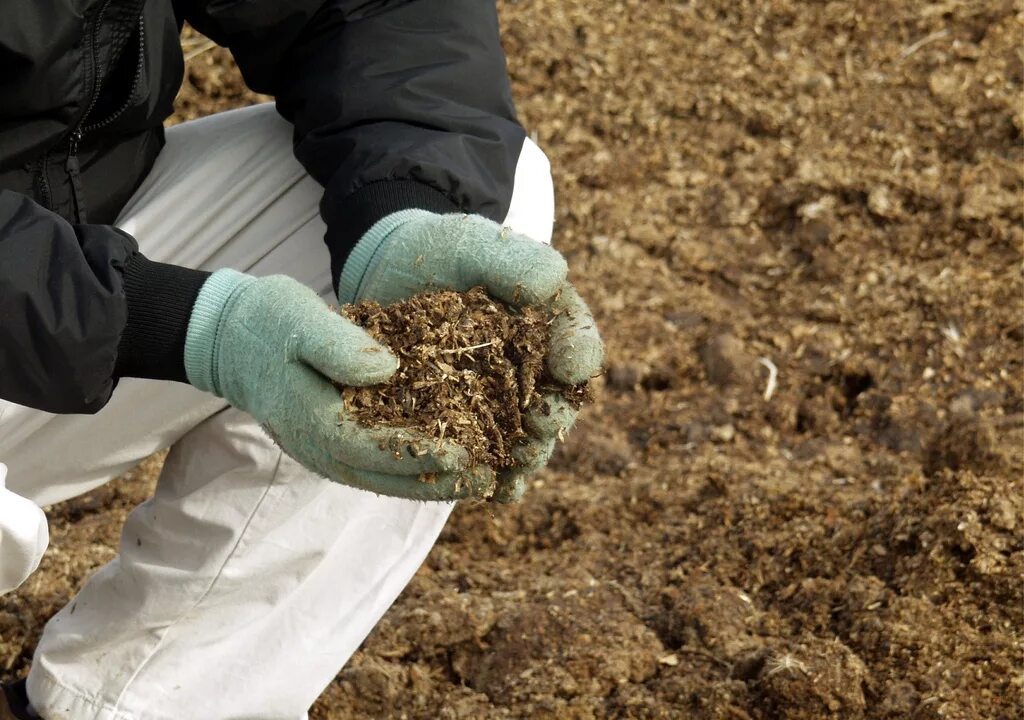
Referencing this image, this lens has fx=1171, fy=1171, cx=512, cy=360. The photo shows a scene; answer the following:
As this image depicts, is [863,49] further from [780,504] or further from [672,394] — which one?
[780,504]

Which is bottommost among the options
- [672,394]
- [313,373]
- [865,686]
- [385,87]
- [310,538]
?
[672,394]

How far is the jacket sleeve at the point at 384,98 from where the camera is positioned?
1.71 metres

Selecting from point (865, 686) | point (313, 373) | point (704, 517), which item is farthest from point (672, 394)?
point (313, 373)

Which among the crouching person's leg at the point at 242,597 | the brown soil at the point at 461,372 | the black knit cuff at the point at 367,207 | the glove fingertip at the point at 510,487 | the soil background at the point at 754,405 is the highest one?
the black knit cuff at the point at 367,207

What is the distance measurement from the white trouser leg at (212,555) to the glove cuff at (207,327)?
0.27 meters

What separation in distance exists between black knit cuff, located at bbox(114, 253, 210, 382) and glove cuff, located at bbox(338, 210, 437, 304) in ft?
0.79

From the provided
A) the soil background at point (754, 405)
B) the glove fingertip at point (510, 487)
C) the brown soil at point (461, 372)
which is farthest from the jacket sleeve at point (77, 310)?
the soil background at point (754, 405)

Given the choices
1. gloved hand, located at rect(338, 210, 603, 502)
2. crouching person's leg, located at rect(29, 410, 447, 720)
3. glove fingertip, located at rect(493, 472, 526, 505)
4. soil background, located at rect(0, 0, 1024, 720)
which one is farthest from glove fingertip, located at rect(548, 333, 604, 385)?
soil background, located at rect(0, 0, 1024, 720)

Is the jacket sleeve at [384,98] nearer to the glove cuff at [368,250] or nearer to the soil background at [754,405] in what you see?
the glove cuff at [368,250]

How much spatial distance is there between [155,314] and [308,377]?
0.21 metres

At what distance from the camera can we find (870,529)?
2273 millimetres

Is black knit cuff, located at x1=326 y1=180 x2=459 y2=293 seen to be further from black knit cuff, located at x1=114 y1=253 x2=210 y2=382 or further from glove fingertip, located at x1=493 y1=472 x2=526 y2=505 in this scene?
glove fingertip, located at x1=493 y1=472 x2=526 y2=505

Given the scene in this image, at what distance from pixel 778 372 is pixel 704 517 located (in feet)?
2.07

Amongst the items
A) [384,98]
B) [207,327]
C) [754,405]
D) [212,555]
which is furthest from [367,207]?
Result: [754,405]
